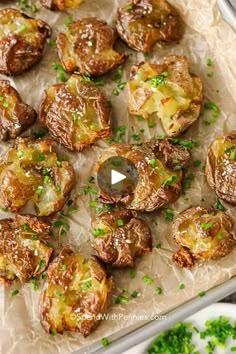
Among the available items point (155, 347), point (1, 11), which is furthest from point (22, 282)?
point (1, 11)

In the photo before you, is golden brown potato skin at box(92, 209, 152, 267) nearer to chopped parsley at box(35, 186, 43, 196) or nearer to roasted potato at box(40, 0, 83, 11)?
chopped parsley at box(35, 186, 43, 196)

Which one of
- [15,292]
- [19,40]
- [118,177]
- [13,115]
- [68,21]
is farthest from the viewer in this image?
[68,21]

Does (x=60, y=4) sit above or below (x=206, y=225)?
above

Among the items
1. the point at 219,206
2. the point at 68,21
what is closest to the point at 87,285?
the point at 219,206

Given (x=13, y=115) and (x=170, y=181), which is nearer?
(x=170, y=181)

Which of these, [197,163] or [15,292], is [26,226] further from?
[197,163]

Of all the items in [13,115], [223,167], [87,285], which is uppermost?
[223,167]

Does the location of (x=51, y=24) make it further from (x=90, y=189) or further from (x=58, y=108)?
(x=90, y=189)
